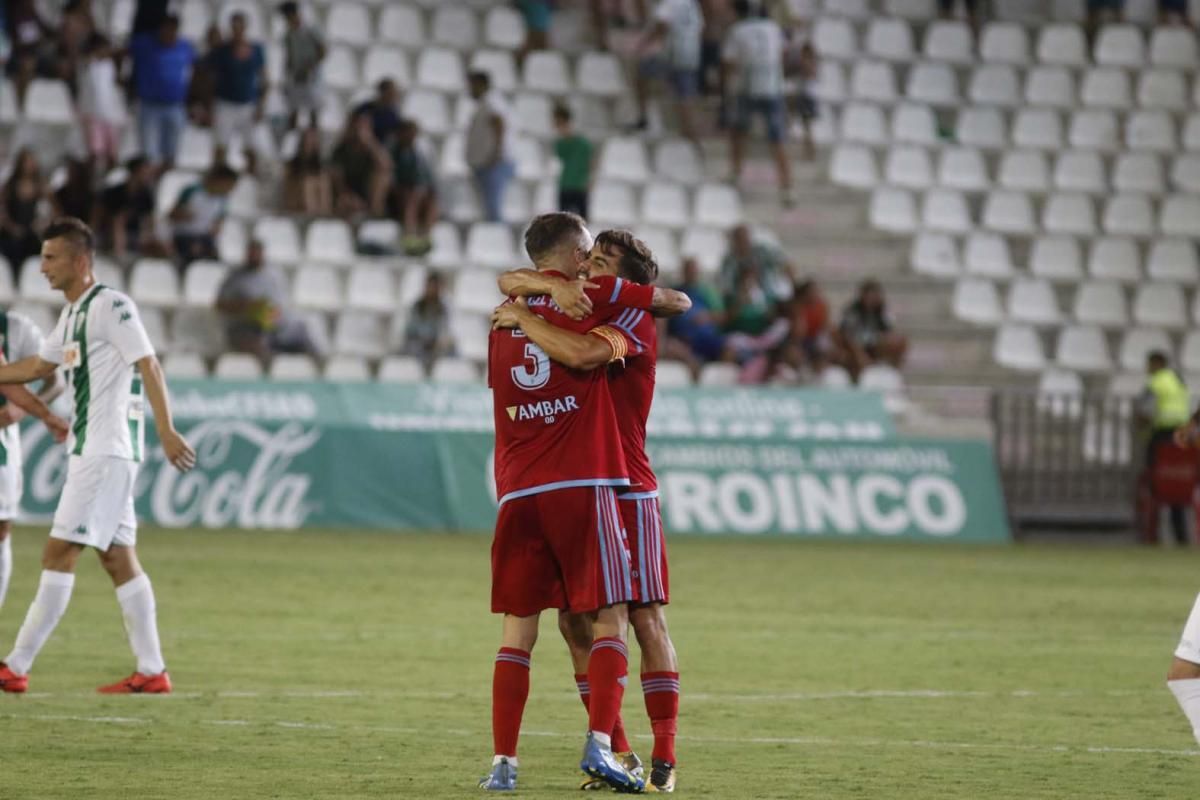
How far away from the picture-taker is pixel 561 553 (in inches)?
331

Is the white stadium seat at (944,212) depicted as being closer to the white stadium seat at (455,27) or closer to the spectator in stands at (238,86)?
the white stadium seat at (455,27)

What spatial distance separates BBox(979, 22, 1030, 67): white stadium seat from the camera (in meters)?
33.0

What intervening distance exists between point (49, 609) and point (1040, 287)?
21.0m

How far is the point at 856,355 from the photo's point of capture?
87.8ft

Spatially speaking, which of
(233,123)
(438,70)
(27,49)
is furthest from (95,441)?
(438,70)

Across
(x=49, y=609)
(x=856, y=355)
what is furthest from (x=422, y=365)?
(x=49, y=609)

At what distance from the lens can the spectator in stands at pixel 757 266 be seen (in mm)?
26766

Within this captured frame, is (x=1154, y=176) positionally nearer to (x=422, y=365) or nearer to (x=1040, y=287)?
(x=1040, y=287)

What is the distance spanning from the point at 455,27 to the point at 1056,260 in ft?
29.7

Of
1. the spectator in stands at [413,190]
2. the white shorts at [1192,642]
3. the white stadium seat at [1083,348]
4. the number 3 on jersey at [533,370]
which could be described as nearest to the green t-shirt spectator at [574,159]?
the spectator in stands at [413,190]

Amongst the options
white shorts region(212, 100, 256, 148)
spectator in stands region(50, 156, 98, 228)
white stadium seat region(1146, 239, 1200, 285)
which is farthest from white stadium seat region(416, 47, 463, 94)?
white stadium seat region(1146, 239, 1200, 285)

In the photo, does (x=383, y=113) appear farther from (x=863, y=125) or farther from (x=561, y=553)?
(x=561, y=553)

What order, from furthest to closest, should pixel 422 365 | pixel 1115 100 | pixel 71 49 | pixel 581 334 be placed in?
pixel 1115 100, pixel 71 49, pixel 422 365, pixel 581 334

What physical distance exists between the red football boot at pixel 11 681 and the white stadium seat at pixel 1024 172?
22614 mm
